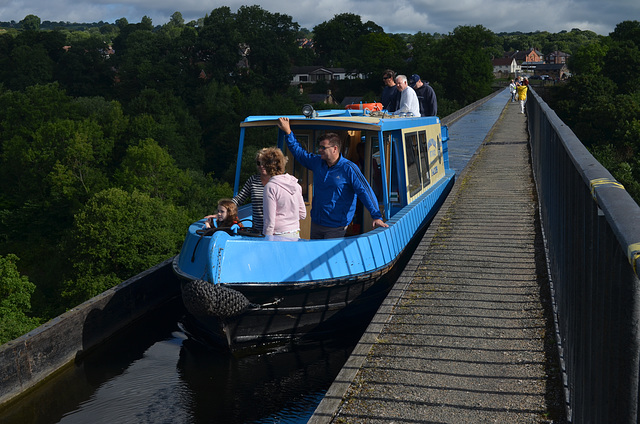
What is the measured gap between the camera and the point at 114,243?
89.1 feet

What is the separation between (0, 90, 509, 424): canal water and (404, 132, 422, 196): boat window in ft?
9.42

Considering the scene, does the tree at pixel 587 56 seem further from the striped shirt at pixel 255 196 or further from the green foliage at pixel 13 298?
the striped shirt at pixel 255 196

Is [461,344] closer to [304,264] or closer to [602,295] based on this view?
[304,264]

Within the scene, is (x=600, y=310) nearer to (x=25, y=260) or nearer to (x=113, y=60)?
(x=25, y=260)

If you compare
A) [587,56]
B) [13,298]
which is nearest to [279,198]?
[13,298]

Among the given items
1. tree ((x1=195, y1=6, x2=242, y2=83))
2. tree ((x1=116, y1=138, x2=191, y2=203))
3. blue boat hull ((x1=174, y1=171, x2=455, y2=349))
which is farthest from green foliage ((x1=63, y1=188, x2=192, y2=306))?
tree ((x1=195, y1=6, x2=242, y2=83))

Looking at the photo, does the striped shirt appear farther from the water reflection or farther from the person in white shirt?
the person in white shirt

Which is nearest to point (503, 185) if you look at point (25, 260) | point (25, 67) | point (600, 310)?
point (600, 310)

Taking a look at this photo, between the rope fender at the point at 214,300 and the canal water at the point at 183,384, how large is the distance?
0.78 metres

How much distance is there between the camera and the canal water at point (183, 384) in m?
6.30

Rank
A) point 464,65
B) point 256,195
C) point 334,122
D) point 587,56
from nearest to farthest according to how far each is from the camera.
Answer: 1. point 256,195
2. point 334,122
3. point 464,65
4. point 587,56

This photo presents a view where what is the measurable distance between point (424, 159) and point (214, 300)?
5.62 metres

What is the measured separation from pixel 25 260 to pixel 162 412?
44.2 metres

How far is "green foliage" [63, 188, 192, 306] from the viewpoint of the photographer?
25.6 meters
